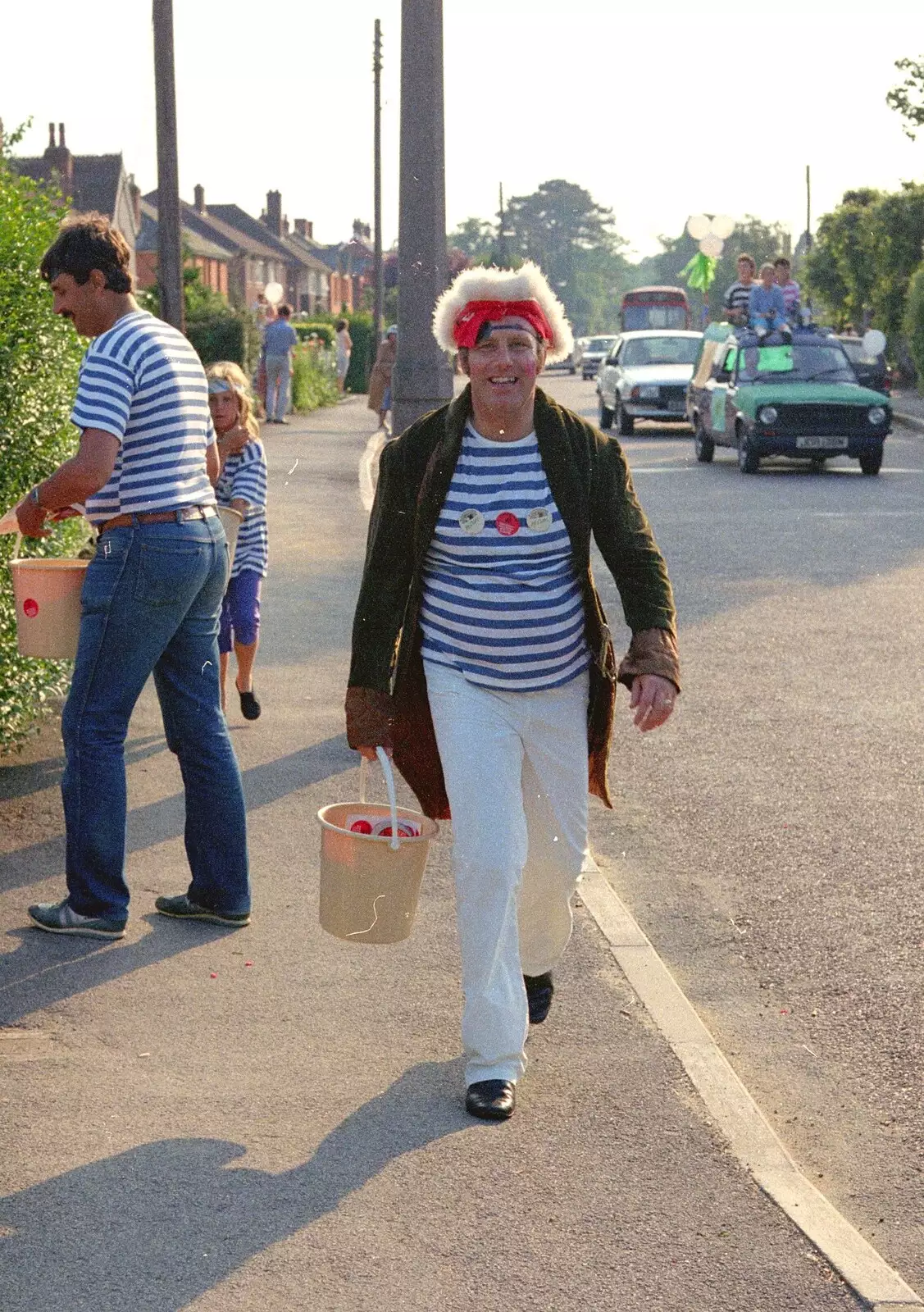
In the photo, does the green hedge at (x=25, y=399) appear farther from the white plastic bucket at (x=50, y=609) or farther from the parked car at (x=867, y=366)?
the parked car at (x=867, y=366)

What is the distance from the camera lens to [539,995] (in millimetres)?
5074

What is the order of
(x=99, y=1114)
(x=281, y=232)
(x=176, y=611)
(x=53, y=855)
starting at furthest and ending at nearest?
(x=281, y=232), (x=53, y=855), (x=176, y=611), (x=99, y=1114)

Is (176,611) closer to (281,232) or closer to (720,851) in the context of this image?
(720,851)

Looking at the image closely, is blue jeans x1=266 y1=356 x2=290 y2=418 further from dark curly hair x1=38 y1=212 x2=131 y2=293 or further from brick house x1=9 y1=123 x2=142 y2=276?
brick house x1=9 y1=123 x2=142 y2=276

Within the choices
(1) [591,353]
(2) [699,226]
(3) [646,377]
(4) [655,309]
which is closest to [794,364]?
(3) [646,377]

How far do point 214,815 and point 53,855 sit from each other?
998 millimetres

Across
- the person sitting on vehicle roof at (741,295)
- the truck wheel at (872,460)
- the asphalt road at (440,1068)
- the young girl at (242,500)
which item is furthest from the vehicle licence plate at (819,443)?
the young girl at (242,500)

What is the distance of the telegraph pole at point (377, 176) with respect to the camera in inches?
1857

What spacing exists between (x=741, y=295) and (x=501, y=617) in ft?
72.7

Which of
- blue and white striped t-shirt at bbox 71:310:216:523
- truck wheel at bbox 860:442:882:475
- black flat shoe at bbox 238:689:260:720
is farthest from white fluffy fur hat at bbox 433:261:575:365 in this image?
truck wheel at bbox 860:442:882:475

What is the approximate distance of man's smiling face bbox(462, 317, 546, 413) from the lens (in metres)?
4.54

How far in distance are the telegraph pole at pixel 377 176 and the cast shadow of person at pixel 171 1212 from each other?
1700 inches

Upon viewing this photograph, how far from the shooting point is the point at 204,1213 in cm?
398

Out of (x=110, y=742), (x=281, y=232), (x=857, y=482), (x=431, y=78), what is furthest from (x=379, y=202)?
(x=281, y=232)
